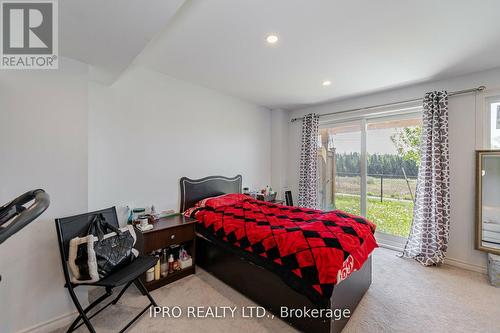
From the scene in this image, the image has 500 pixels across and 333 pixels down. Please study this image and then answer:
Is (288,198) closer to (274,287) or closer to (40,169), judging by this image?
(274,287)

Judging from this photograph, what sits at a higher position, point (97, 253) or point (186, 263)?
point (97, 253)

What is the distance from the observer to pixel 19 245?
157 centimetres

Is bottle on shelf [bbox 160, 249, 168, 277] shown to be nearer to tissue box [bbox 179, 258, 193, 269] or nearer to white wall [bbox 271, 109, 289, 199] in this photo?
tissue box [bbox 179, 258, 193, 269]

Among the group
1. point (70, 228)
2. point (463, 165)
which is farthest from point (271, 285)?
point (463, 165)

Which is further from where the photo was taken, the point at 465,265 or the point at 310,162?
the point at 310,162

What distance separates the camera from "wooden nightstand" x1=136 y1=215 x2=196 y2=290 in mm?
2146

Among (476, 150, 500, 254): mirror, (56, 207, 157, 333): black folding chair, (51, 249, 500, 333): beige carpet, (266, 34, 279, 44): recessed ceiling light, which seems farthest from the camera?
(476, 150, 500, 254): mirror

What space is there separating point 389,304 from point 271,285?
47.1 inches

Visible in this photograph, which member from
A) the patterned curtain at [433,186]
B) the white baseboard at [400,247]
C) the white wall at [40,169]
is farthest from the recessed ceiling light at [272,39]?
the white baseboard at [400,247]

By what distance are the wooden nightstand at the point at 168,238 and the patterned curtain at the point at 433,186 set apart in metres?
3.07

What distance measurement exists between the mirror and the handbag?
4.00 metres

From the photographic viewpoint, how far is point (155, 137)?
276cm

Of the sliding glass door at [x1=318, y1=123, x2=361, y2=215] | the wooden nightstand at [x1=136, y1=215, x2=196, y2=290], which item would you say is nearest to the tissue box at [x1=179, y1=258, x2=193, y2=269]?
the wooden nightstand at [x1=136, y1=215, x2=196, y2=290]

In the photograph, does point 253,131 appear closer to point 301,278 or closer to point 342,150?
point 342,150
